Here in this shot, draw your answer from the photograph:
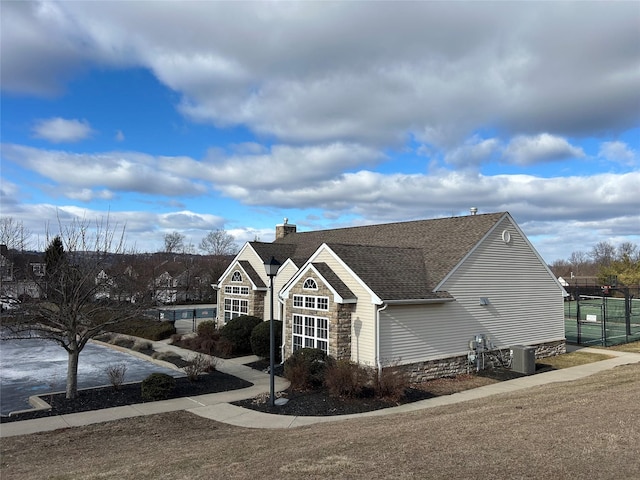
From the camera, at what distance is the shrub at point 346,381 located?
13.4 meters

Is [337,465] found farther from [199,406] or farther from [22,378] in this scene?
[22,378]

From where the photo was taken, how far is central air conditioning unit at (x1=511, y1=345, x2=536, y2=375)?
1748 centimetres

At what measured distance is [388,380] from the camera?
1341 centimetres

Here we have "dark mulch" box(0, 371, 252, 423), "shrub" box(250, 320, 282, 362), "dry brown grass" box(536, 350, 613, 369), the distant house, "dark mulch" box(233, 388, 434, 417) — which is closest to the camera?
"dark mulch" box(0, 371, 252, 423)

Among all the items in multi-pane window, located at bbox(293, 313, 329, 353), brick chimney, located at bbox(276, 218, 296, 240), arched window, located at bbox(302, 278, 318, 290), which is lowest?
multi-pane window, located at bbox(293, 313, 329, 353)

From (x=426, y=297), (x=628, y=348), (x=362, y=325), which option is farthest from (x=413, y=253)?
(x=628, y=348)

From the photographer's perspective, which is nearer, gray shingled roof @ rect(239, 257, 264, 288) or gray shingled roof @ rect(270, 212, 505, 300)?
gray shingled roof @ rect(270, 212, 505, 300)

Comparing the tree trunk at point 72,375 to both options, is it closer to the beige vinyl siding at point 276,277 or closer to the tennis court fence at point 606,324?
the beige vinyl siding at point 276,277

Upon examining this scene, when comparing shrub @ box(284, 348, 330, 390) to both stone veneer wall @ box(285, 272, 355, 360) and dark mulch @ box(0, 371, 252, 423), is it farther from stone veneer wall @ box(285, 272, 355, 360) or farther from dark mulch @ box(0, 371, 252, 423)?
dark mulch @ box(0, 371, 252, 423)

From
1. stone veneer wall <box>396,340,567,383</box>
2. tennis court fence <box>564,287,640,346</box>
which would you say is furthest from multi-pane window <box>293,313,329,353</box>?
tennis court fence <box>564,287,640,346</box>

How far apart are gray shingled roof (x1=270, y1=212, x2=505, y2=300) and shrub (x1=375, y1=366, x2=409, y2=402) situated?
102 inches

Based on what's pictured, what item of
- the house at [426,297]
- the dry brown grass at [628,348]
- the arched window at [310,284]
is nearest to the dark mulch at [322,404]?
the house at [426,297]

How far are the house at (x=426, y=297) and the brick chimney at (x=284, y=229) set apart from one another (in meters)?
9.32

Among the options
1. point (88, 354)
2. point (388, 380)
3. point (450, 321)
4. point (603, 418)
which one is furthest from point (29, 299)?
point (603, 418)
